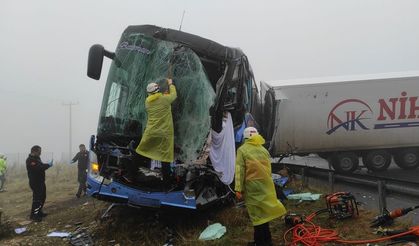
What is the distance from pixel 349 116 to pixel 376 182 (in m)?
6.95

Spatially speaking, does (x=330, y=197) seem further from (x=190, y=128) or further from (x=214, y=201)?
(x=190, y=128)

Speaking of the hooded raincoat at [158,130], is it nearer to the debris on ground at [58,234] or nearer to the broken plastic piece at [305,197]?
the debris on ground at [58,234]

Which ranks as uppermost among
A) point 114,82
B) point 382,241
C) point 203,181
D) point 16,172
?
point 114,82

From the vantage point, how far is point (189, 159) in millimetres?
6562

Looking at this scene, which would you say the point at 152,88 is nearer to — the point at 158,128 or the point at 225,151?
the point at 158,128

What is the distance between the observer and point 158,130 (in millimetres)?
6379

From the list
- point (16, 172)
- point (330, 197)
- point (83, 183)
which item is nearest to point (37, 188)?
point (83, 183)

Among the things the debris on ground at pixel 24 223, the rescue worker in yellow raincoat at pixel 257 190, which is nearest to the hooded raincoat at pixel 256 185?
the rescue worker in yellow raincoat at pixel 257 190

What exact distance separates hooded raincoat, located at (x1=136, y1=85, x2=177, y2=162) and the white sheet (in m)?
0.71

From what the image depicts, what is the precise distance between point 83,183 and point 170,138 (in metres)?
7.09

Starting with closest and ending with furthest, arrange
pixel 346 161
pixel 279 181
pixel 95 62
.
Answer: pixel 95 62 → pixel 279 181 → pixel 346 161

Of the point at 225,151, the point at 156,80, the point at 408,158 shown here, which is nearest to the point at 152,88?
the point at 156,80

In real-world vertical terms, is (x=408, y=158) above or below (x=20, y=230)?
above

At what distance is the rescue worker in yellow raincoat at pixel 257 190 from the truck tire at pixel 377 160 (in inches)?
Answer: 372
